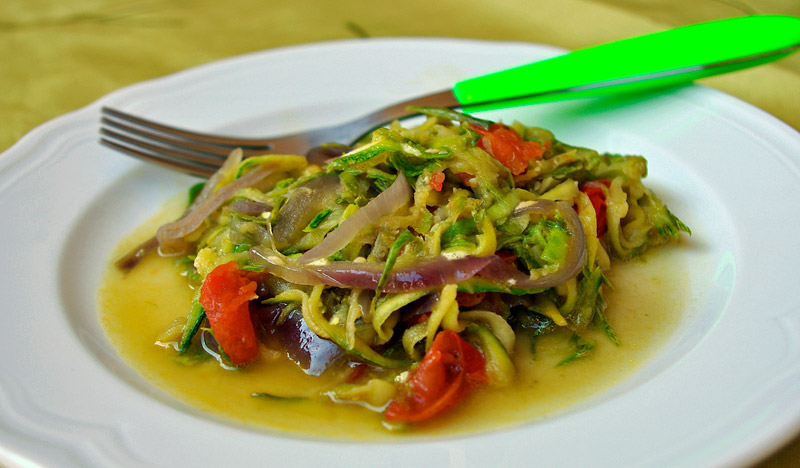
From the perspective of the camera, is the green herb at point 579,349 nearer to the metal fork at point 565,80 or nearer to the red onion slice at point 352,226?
the red onion slice at point 352,226

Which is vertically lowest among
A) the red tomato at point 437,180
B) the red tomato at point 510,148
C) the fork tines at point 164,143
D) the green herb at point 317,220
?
the fork tines at point 164,143

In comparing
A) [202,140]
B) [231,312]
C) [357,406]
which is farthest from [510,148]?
[202,140]

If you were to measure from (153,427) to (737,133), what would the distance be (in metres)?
3.53

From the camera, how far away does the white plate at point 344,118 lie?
7.63ft

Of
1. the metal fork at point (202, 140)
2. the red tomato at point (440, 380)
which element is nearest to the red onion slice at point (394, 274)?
the red tomato at point (440, 380)

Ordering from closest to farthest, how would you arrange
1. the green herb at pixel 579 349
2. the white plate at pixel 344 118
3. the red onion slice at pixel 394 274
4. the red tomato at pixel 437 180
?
the white plate at pixel 344 118 < the red onion slice at pixel 394 274 < the green herb at pixel 579 349 < the red tomato at pixel 437 180

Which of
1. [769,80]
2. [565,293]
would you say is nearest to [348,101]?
[565,293]

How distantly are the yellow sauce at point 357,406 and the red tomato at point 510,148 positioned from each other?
80 centimetres

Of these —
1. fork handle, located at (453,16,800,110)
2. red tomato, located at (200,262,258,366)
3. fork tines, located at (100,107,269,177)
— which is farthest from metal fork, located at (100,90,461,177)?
red tomato, located at (200,262,258,366)

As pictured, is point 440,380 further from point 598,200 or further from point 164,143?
point 164,143

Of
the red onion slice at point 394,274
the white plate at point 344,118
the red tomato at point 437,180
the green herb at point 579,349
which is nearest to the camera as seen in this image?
the white plate at point 344,118

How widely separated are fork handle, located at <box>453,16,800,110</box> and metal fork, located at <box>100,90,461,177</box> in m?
0.39

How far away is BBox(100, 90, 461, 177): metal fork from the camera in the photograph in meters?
4.42

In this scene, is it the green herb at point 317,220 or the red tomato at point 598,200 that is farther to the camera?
the red tomato at point 598,200
